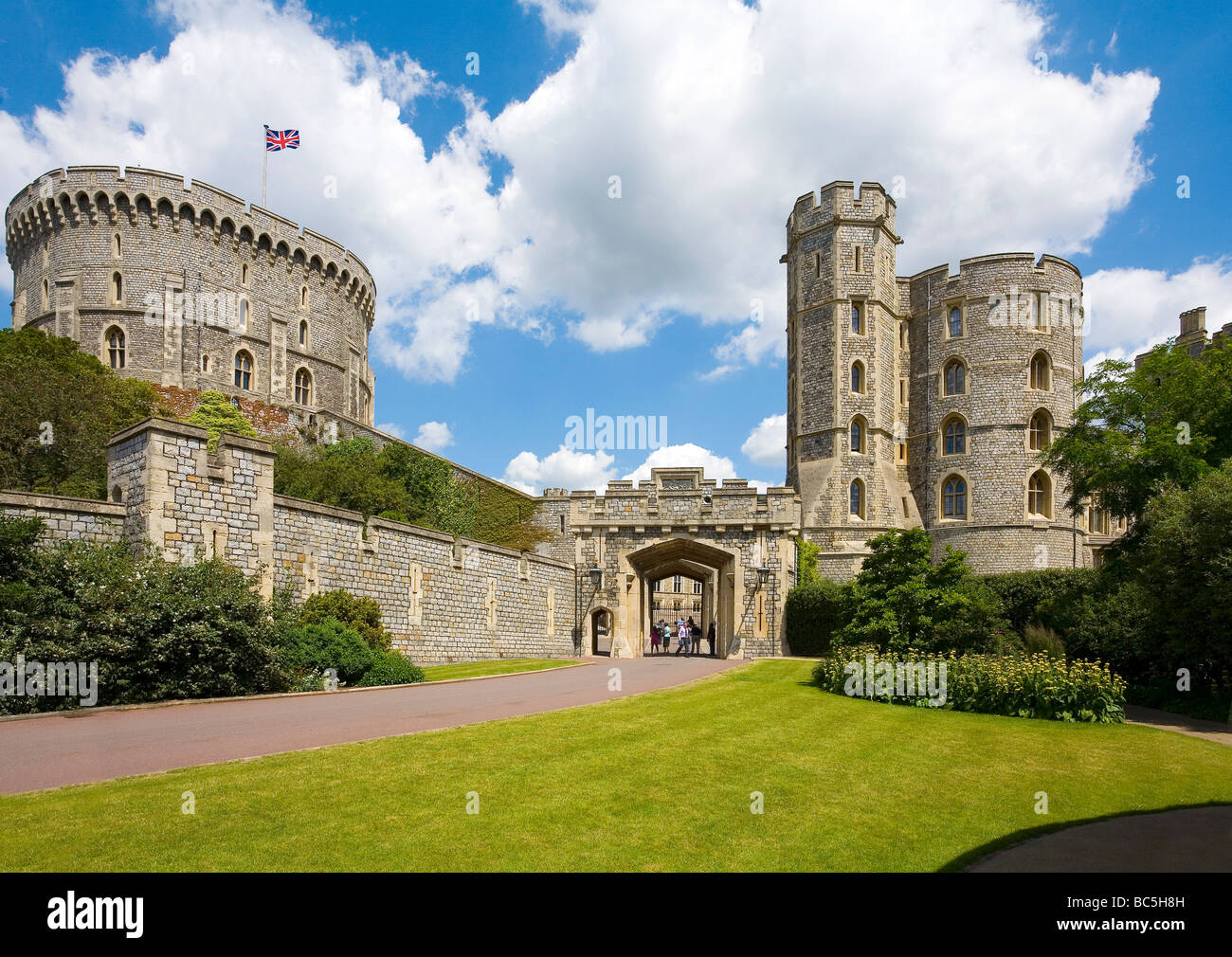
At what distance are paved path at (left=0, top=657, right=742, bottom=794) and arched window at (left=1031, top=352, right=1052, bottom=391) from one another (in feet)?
118

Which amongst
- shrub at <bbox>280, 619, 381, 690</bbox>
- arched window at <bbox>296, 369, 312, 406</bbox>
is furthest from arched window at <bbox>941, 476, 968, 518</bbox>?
arched window at <bbox>296, 369, 312, 406</bbox>

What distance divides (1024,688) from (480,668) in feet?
43.0

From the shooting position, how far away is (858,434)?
4197 cm

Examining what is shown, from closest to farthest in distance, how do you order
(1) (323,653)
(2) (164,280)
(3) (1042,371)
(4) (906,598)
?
1. (1) (323,653)
2. (4) (906,598)
3. (3) (1042,371)
4. (2) (164,280)

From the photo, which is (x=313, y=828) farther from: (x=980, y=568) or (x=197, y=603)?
(x=980, y=568)

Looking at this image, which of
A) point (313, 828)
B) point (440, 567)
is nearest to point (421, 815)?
point (313, 828)

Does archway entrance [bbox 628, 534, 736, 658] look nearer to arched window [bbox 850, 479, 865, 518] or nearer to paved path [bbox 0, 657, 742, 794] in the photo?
arched window [bbox 850, 479, 865, 518]

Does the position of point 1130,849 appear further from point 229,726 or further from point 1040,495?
point 1040,495

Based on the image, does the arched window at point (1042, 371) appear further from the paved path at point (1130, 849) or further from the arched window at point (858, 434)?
the paved path at point (1130, 849)

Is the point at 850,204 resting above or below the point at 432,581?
above

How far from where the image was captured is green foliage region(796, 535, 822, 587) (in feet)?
121

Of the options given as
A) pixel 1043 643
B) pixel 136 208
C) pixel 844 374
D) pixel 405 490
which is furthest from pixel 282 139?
pixel 1043 643

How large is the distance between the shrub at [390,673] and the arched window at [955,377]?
36.4 metres

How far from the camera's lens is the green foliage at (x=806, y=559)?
121 feet
